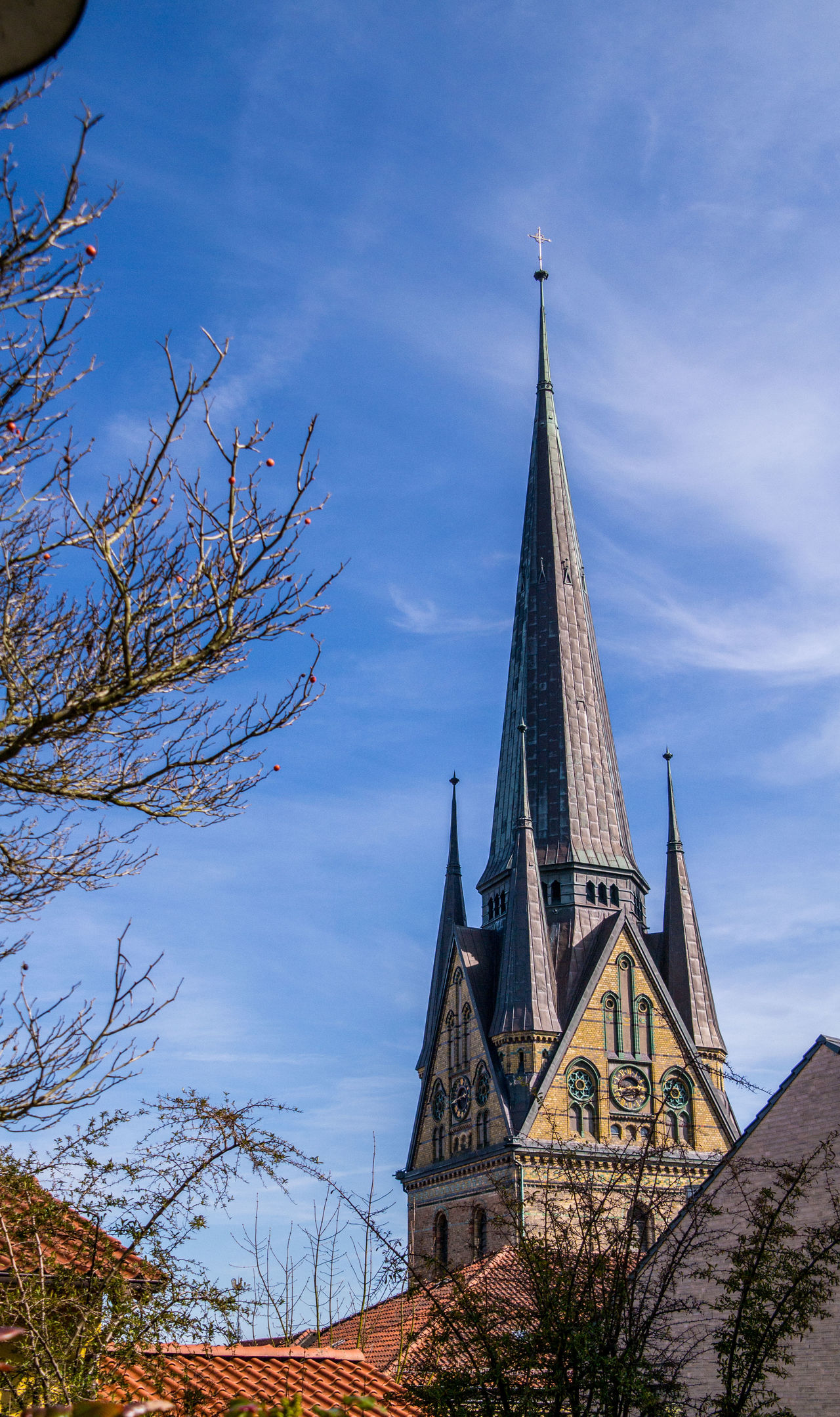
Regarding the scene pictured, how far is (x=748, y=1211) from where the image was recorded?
707 inches

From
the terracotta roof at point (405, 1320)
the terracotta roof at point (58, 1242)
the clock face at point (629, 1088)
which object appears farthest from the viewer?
the clock face at point (629, 1088)

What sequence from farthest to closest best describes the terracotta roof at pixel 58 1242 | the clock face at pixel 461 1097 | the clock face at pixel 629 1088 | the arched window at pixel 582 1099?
1. the clock face at pixel 461 1097
2. the clock face at pixel 629 1088
3. the arched window at pixel 582 1099
4. the terracotta roof at pixel 58 1242

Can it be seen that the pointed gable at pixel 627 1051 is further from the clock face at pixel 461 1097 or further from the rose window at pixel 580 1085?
the clock face at pixel 461 1097

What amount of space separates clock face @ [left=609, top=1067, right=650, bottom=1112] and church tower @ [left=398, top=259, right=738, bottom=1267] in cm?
5

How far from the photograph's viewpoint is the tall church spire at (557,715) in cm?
4756

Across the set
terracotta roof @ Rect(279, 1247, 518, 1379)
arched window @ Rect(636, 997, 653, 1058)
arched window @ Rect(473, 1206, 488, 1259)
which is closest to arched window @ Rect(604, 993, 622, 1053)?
arched window @ Rect(636, 997, 653, 1058)

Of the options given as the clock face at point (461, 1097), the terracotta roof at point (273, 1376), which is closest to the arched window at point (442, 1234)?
the clock face at point (461, 1097)

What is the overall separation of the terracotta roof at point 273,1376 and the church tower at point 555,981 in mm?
23478

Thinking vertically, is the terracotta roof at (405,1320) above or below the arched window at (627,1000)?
below

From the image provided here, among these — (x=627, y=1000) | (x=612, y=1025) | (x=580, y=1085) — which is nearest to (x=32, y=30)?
(x=580, y=1085)

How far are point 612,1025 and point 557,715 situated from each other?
1133 cm

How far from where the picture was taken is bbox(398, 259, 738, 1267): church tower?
4259 centimetres

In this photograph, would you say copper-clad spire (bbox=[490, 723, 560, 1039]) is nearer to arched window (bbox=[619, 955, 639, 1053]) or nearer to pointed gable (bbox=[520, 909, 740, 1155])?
pointed gable (bbox=[520, 909, 740, 1155])

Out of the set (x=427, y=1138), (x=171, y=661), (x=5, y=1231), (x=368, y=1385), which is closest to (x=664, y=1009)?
(x=427, y=1138)
